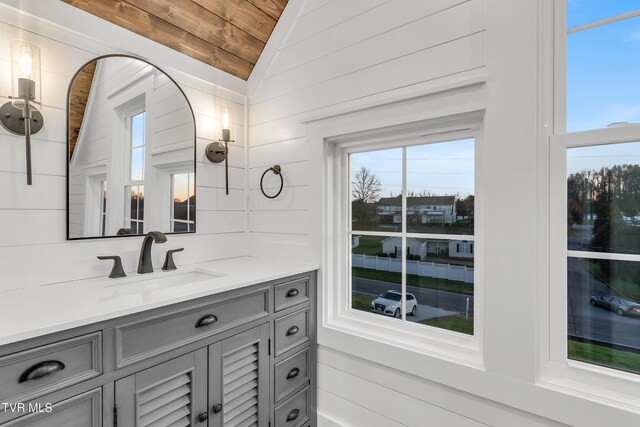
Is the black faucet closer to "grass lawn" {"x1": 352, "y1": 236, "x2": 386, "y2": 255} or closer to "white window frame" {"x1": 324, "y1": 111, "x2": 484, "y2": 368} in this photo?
"white window frame" {"x1": 324, "y1": 111, "x2": 484, "y2": 368}

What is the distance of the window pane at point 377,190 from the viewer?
1.74 m

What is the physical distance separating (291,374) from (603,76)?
193 centimetres

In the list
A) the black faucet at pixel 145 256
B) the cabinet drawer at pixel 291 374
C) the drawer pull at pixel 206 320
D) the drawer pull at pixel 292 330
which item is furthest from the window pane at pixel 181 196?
the cabinet drawer at pixel 291 374

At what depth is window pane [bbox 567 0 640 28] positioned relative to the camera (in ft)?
3.86

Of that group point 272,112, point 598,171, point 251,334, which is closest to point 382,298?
point 251,334

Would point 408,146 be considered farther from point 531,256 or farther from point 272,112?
point 272,112

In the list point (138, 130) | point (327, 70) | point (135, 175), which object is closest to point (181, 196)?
point (135, 175)

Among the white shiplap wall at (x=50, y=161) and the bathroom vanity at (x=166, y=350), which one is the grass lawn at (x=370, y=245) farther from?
the white shiplap wall at (x=50, y=161)

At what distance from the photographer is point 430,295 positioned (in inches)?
64.2

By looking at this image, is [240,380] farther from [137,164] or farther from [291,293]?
[137,164]

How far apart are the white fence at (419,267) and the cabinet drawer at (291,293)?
328mm

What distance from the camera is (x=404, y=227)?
67.1 inches

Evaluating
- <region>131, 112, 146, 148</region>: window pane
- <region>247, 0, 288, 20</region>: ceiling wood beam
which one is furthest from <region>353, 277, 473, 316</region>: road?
<region>247, 0, 288, 20</region>: ceiling wood beam

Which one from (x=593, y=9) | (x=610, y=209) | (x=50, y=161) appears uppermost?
(x=593, y=9)
